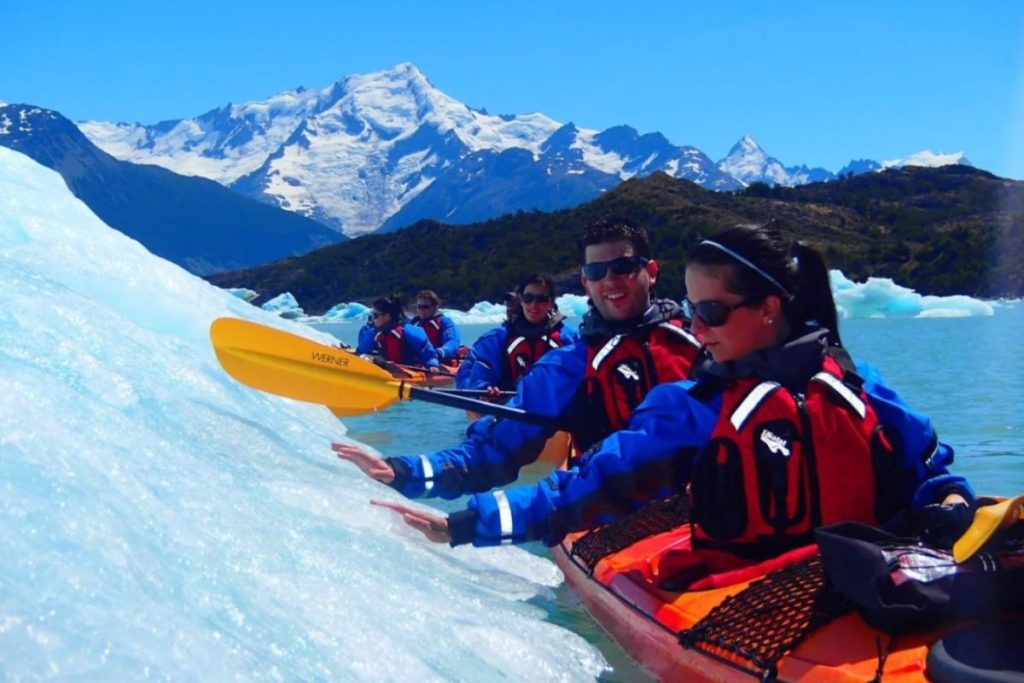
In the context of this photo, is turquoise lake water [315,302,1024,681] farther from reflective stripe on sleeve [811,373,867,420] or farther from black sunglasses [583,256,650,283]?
black sunglasses [583,256,650,283]

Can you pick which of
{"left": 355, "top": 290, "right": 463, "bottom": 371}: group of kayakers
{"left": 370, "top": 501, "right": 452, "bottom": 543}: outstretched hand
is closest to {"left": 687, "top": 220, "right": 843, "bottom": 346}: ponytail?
{"left": 370, "top": 501, "right": 452, "bottom": 543}: outstretched hand

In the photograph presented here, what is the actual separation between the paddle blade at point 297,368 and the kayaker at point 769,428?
164 cm

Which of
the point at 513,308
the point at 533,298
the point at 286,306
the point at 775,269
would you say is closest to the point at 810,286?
the point at 775,269

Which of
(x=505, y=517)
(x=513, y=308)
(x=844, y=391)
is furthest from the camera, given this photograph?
(x=513, y=308)

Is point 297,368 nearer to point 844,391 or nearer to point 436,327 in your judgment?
point 844,391

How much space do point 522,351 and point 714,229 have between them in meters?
36.3

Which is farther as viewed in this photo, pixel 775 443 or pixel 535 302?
pixel 535 302

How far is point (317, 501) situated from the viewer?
11.5 ft

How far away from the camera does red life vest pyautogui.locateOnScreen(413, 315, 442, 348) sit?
12992 millimetres

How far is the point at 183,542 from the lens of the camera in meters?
2.35

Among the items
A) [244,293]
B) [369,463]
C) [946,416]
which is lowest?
[244,293]

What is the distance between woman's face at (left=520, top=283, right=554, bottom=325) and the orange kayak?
156 inches

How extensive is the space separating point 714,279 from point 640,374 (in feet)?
4.63

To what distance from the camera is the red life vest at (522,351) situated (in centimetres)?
758
